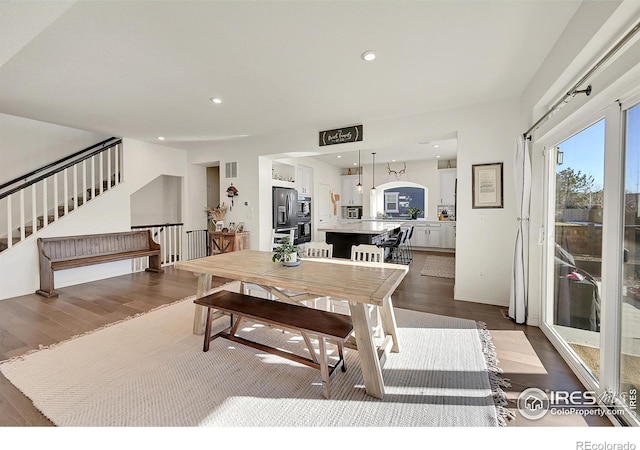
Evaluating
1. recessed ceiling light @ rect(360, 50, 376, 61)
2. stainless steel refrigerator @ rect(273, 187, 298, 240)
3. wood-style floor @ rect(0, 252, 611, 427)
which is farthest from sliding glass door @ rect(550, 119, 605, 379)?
stainless steel refrigerator @ rect(273, 187, 298, 240)

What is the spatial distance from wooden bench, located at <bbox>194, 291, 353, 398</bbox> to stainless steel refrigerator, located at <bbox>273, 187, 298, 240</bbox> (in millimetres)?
3567

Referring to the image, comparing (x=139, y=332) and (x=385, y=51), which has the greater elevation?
(x=385, y=51)

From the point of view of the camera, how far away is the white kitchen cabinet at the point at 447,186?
790 centimetres

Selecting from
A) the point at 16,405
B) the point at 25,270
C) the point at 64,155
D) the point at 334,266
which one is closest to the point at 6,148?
the point at 64,155

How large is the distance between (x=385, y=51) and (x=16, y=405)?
3592 mm

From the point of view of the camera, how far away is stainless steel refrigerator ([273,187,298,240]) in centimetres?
602

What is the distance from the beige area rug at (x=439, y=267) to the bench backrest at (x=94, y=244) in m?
5.19

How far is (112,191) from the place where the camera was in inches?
198

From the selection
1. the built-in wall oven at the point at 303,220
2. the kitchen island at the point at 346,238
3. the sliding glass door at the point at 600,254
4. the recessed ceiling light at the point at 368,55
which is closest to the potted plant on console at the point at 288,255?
the recessed ceiling light at the point at 368,55

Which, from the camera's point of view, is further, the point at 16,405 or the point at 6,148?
the point at 6,148

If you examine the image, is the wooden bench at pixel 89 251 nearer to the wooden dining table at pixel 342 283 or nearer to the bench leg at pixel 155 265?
the bench leg at pixel 155 265

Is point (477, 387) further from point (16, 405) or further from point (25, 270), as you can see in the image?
point (25, 270)

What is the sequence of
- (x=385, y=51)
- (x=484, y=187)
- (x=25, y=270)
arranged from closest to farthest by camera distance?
(x=385, y=51) → (x=484, y=187) → (x=25, y=270)

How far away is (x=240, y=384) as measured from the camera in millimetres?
1955
